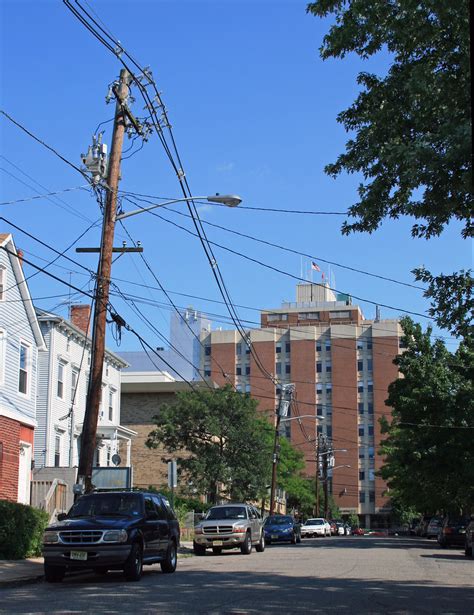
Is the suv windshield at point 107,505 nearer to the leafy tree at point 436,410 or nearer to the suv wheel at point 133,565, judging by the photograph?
the suv wheel at point 133,565

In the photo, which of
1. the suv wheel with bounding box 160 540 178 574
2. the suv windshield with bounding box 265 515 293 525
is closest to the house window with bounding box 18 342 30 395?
the suv wheel with bounding box 160 540 178 574

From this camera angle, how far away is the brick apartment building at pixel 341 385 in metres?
119

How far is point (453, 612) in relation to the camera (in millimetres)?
10688

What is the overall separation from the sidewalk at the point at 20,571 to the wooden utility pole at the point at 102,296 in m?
2.06

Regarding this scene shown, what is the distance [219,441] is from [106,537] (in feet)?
105

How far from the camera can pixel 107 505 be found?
16016mm

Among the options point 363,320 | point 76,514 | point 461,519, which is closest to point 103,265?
point 76,514

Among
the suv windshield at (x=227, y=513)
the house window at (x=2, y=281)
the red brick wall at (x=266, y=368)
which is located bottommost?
the suv windshield at (x=227, y=513)

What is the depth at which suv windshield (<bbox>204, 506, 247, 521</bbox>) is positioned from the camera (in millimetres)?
26188

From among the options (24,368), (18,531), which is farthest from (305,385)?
(18,531)

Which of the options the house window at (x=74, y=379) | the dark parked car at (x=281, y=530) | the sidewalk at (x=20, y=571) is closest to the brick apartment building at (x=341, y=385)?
the dark parked car at (x=281, y=530)

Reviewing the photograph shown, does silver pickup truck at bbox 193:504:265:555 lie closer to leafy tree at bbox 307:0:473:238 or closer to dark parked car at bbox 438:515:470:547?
dark parked car at bbox 438:515:470:547

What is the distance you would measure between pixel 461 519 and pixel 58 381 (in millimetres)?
18622

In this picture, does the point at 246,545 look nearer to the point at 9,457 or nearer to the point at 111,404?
the point at 9,457
